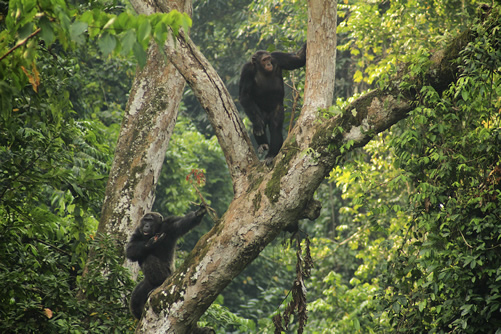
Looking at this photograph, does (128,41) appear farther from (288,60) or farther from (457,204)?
(288,60)

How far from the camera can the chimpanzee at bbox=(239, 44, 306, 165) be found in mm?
6926

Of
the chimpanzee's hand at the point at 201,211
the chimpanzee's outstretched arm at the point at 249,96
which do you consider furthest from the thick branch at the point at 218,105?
the chimpanzee's outstretched arm at the point at 249,96

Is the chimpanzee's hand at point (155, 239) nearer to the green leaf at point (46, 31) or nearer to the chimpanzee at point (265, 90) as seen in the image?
the chimpanzee at point (265, 90)

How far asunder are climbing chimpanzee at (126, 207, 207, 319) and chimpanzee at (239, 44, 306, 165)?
139 cm

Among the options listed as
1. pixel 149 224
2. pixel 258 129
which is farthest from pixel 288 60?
pixel 149 224

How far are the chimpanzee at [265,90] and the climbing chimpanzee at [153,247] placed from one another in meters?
1.39

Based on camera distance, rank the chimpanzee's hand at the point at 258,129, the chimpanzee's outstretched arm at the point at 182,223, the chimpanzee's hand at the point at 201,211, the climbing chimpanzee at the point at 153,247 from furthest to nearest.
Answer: the climbing chimpanzee at the point at 153,247 → the chimpanzee's hand at the point at 258,129 → the chimpanzee's outstretched arm at the point at 182,223 → the chimpanzee's hand at the point at 201,211

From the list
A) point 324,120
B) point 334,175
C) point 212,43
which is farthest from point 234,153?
point 212,43

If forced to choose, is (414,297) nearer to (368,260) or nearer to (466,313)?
(466,313)

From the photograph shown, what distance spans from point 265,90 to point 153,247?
2.44 m

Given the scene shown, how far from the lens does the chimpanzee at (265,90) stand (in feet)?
22.7

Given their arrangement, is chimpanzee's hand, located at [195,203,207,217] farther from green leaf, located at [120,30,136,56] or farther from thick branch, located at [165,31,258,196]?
green leaf, located at [120,30,136,56]

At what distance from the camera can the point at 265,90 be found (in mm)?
7078

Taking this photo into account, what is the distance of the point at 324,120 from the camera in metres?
5.34
